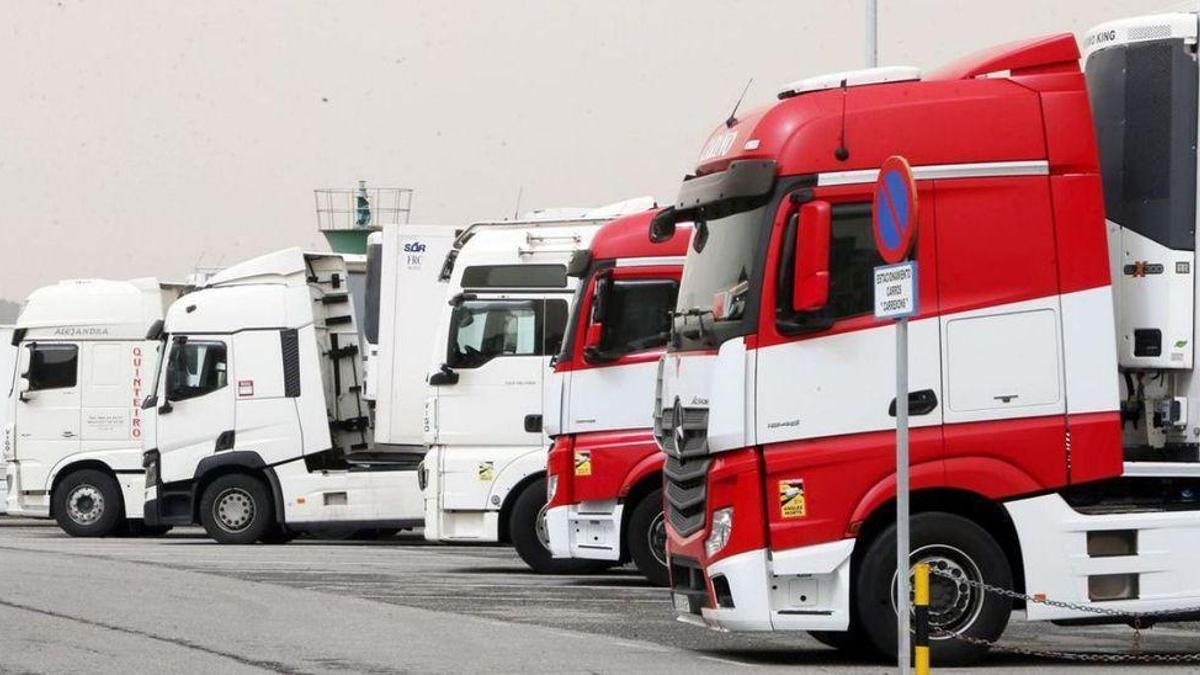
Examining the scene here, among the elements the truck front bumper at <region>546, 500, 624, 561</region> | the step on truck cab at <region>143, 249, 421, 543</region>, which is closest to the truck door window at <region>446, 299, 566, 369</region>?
the truck front bumper at <region>546, 500, 624, 561</region>

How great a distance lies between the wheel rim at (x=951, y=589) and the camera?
12.0 m

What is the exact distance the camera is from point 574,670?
11773 millimetres

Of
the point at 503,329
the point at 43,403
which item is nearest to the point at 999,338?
the point at 503,329

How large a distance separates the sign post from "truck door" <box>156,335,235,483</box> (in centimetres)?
1566

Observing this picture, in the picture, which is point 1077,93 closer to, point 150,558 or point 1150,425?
point 1150,425

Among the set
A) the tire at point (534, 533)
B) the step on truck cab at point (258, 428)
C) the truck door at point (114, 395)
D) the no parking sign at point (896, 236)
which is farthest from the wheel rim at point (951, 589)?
the truck door at point (114, 395)

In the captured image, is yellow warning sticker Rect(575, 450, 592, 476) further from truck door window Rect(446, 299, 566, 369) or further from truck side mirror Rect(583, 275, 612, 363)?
truck door window Rect(446, 299, 566, 369)

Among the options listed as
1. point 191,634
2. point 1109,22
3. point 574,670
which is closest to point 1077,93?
point 1109,22

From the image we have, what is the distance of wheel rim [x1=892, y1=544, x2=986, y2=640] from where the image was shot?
11977mm

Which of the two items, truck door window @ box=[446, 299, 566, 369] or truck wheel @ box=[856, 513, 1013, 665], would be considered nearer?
truck wheel @ box=[856, 513, 1013, 665]

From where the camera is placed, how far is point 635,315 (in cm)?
1762

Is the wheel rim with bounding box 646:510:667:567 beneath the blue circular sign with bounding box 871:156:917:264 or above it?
beneath

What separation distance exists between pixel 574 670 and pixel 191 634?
3.05 m

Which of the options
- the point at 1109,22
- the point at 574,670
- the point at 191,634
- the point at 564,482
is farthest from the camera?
the point at 564,482
